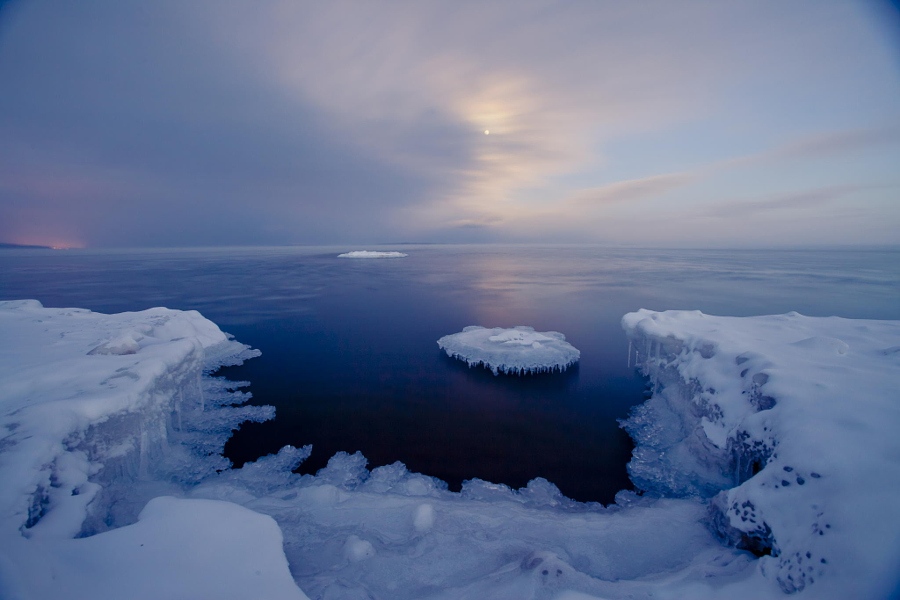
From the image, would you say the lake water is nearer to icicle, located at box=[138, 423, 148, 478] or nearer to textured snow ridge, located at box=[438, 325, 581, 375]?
textured snow ridge, located at box=[438, 325, 581, 375]

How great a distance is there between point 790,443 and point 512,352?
25.0 feet

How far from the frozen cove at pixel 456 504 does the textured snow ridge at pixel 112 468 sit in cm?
3

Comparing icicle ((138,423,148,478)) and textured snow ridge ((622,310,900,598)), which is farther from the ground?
textured snow ridge ((622,310,900,598))

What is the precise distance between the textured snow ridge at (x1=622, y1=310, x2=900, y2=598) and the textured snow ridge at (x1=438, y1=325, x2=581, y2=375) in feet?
9.91

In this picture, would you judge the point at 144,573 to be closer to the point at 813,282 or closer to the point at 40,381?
the point at 40,381

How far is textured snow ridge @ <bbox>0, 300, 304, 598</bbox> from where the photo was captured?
330 centimetres

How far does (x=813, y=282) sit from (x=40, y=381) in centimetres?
4345

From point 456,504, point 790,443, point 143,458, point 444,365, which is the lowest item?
point 456,504

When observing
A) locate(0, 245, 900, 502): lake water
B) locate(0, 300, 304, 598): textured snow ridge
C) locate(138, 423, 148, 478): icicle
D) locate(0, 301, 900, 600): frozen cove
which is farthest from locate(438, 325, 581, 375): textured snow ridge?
locate(138, 423, 148, 478): icicle

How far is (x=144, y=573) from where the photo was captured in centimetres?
Result: 334

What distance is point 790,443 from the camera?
13.9 ft

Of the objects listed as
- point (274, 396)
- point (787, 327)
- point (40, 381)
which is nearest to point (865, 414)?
point (787, 327)

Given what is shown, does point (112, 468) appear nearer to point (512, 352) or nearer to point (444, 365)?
point (444, 365)

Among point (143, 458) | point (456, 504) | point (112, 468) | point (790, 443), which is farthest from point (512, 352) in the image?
point (112, 468)
